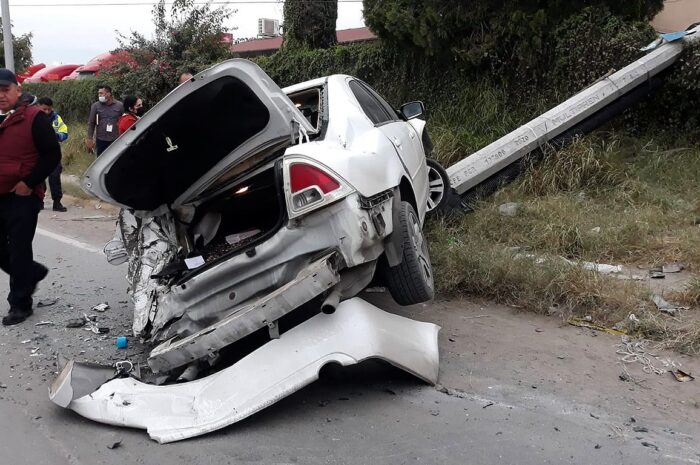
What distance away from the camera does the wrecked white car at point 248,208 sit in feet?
10.9

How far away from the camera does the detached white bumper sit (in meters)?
3.16

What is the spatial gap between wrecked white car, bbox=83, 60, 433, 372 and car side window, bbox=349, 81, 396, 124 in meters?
0.05

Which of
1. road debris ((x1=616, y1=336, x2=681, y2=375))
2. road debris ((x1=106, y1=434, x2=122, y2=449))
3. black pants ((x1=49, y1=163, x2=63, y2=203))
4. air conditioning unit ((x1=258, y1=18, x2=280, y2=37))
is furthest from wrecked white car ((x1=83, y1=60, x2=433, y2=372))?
air conditioning unit ((x1=258, y1=18, x2=280, y2=37))

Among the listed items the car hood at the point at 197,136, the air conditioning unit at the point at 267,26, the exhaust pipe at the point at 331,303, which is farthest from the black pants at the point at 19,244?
the air conditioning unit at the point at 267,26

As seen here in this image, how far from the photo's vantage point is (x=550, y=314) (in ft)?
15.0

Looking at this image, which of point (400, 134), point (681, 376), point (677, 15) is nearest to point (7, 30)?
point (400, 134)

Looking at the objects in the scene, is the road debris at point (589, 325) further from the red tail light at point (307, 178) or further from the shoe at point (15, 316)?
the shoe at point (15, 316)

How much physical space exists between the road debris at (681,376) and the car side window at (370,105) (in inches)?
100

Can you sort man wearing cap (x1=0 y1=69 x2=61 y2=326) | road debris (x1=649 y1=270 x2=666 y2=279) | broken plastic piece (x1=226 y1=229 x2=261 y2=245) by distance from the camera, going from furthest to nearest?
1. road debris (x1=649 y1=270 x2=666 y2=279)
2. man wearing cap (x1=0 y1=69 x2=61 y2=326)
3. broken plastic piece (x1=226 y1=229 x2=261 y2=245)

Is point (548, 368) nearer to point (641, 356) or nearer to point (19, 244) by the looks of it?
point (641, 356)

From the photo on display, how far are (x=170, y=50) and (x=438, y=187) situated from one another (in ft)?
33.3

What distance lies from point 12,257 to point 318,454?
316cm

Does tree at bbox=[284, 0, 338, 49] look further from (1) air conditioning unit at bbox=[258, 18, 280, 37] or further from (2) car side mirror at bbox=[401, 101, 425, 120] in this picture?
(1) air conditioning unit at bbox=[258, 18, 280, 37]

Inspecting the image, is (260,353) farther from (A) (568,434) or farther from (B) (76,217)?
(B) (76,217)
